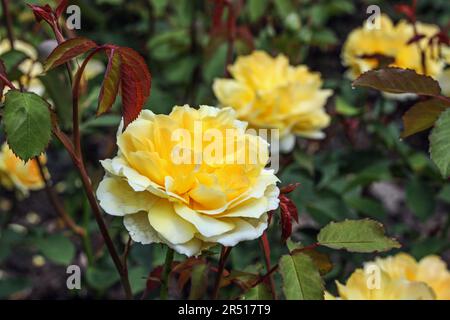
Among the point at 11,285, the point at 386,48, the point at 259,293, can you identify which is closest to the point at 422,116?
the point at 259,293

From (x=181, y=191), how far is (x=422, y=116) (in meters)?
0.33

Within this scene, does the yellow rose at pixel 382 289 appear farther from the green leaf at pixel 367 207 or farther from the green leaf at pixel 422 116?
the green leaf at pixel 367 207

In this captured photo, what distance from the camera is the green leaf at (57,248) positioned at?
58.8 inches

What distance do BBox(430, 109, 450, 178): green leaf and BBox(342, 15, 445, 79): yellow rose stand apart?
69 cm

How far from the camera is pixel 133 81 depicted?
2.55ft

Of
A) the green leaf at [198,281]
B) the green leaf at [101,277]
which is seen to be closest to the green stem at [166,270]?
the green leaf at [198,281]

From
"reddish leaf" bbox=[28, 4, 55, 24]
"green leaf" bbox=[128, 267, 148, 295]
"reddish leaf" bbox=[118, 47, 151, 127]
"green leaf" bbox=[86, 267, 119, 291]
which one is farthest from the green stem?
"green leaf" bbox=[86, 267, 119, 291]

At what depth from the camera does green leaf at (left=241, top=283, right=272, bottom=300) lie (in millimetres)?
857

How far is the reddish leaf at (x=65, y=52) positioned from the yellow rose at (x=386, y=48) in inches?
33.7

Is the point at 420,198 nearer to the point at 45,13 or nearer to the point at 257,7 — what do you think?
the point at 257,7

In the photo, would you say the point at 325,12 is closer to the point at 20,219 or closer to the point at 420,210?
the point at 420,210

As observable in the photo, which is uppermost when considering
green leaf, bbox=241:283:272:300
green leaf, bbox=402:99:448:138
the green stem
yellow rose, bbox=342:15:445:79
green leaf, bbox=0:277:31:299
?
yellow rose, bbox=342:15:445:79

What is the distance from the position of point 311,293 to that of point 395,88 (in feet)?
0.86

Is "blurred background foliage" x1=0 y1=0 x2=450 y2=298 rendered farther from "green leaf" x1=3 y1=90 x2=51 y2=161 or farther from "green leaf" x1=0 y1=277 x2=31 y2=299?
"green leaf" x1=3 y1=90 x2=51 y2=161
